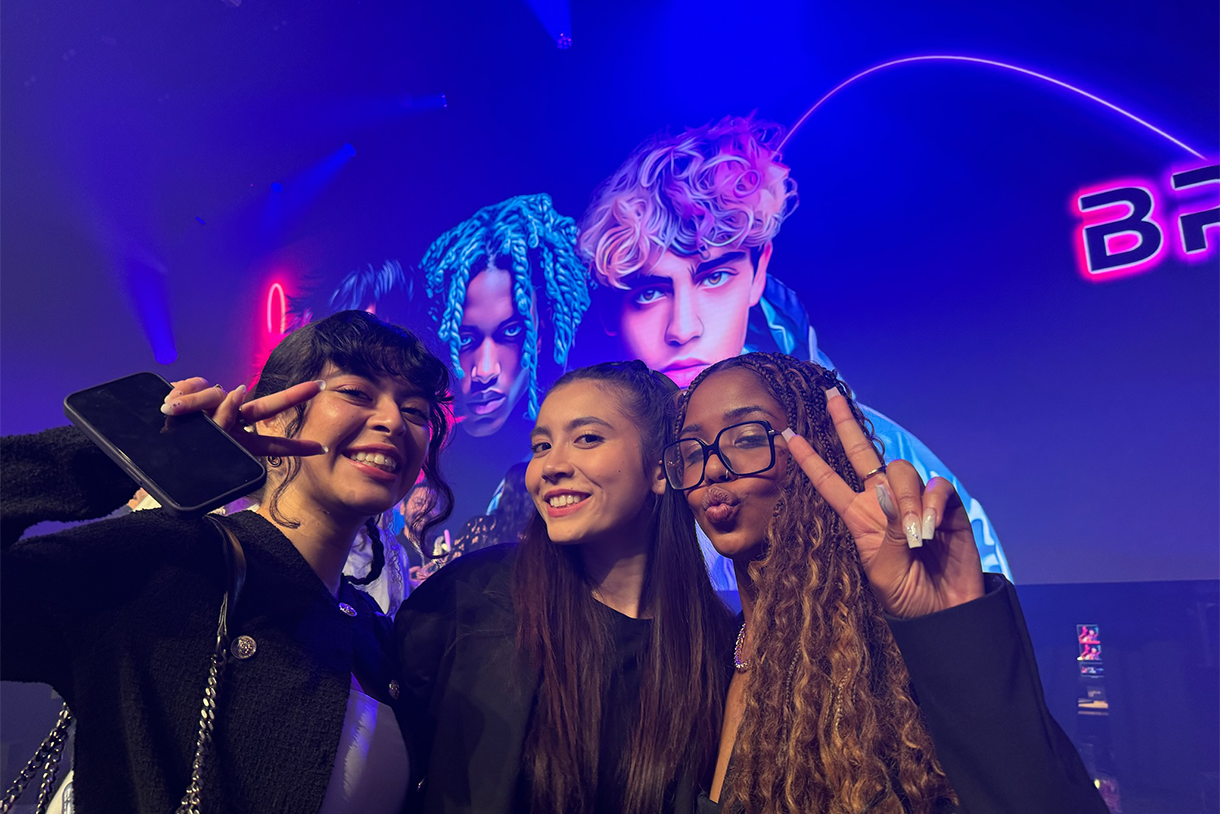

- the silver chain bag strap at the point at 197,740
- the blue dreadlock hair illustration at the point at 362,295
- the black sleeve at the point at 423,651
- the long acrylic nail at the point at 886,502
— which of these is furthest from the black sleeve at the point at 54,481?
the blue dreadlock hair illustration at the point at 362,295

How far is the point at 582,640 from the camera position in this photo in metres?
1.76

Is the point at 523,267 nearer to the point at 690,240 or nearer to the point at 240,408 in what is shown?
the point at 690,240

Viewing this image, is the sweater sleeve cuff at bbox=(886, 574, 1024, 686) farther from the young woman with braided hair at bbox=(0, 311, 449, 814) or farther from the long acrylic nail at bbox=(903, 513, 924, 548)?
the young woman with braided hair at bbox=(0, 311, 449, 814)

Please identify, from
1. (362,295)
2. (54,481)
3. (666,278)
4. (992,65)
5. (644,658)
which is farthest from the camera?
(362,295)

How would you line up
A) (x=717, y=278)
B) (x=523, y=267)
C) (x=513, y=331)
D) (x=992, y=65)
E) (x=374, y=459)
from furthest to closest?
(x=523, y=267) < (x=513, y=331) < (x=717, y=278) < (x=992, y=65) < (x=374, y=459)

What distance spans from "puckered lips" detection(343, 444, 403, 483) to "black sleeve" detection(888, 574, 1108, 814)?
1.10m

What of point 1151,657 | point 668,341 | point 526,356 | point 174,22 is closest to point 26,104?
point 174,22

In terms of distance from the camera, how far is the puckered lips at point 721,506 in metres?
1.60

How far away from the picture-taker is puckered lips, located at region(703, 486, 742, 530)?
5.24 feet

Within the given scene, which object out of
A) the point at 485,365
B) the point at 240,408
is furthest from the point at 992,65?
the point at 240,408

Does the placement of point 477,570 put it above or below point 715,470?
below

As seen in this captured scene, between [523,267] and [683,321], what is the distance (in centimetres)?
153

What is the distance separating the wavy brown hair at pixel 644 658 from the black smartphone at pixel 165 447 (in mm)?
888

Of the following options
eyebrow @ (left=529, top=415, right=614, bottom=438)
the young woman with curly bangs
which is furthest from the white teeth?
the young woman with curly bangs
